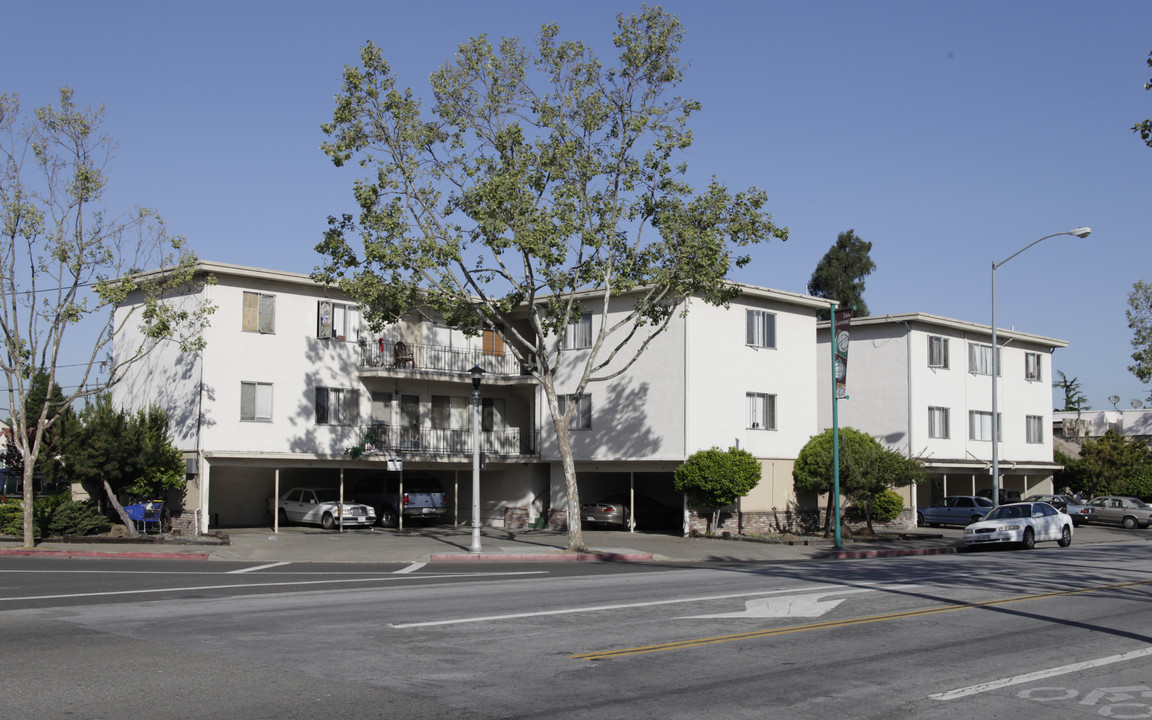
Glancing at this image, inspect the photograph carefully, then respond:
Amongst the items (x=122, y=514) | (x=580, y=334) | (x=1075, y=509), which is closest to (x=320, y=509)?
(x=122, y=514)

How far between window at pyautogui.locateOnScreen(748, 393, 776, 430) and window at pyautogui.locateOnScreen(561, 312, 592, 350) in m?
6.23

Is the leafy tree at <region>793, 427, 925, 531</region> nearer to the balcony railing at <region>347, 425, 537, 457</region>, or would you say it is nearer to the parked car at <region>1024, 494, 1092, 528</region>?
the balcony railing at <region>347, 425, 537, 457</region>

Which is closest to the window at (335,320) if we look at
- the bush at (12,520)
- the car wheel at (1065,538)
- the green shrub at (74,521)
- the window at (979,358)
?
the green shrub at (74,521)

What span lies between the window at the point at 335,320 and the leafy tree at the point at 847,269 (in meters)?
41.8

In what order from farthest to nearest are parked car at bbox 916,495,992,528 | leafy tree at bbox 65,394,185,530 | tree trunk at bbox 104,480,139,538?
parked car at bbox 916,495,992,528 → leafy tree at bbox 65,394,185,530 → tree trunk at bbox 104,480,139,538

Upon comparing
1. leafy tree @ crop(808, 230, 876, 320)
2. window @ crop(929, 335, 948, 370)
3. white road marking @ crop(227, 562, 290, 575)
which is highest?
leafy tree @ crop(808, 230, 876, 320)

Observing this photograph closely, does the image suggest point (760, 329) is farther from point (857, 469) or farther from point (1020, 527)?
point (1020, 527)

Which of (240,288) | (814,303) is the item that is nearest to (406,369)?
(240,288)

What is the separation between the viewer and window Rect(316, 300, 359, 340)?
36375mm

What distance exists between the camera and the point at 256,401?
35.0m

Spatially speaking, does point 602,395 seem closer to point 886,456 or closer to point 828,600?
point 886,456

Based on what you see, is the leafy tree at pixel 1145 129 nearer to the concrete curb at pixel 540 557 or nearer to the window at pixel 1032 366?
the concrete curb at pixel 540 557

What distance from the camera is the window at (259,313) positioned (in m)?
34.8

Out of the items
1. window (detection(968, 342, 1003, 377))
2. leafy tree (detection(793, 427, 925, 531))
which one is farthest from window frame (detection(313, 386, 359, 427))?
window (detection(968, 342, 1003, 377))
